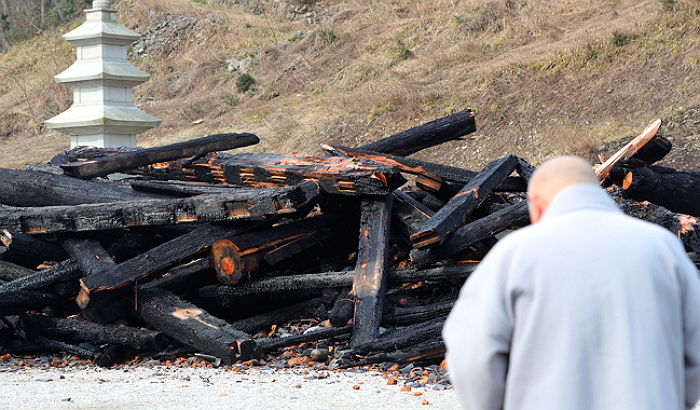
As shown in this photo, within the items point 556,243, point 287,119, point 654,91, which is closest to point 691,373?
point 556,243

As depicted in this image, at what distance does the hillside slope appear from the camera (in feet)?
59.9

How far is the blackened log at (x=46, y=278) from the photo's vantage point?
8445mm

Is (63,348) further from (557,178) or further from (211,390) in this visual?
(557,178)

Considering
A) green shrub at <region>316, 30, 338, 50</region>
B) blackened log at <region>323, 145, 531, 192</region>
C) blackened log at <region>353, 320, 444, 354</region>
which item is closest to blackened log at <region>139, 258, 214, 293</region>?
blackened log at <region>353, 320, 444, 354</region>

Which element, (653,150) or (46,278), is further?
(653,150)

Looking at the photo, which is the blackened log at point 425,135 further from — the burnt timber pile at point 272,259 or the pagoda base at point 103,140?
the pagoda base at point 103,140

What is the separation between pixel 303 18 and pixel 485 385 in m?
33.7

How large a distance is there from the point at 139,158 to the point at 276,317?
3525 mm

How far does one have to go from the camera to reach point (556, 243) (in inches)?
97.9

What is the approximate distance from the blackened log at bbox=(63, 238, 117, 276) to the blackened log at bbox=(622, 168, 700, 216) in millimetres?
5508

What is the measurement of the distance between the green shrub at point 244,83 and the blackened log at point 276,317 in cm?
2194

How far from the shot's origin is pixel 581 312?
2492mm

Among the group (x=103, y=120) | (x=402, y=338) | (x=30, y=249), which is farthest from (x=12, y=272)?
(x=103, y=120)

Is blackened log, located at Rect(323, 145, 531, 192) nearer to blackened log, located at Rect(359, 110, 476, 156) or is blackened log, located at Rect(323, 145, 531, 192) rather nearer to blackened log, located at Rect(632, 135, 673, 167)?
blackened log, located at Rect(359, 110, 476, 156)
